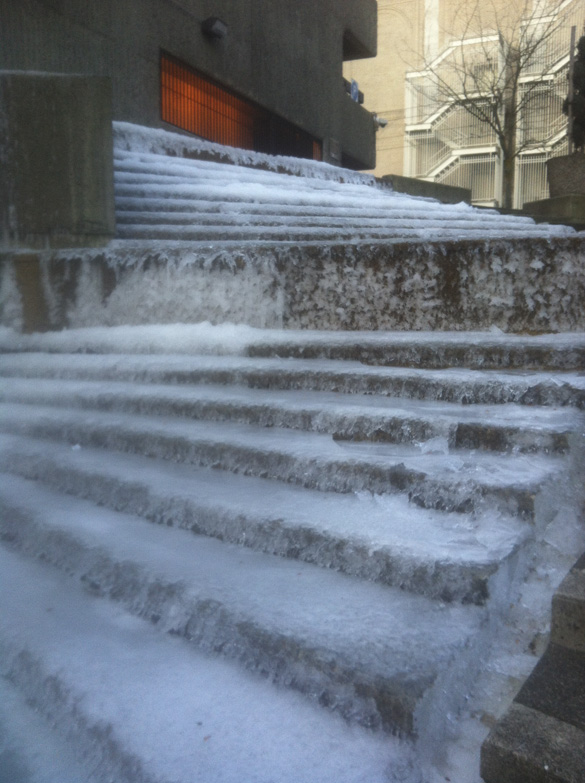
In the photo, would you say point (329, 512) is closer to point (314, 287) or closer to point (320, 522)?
point (320, 522)

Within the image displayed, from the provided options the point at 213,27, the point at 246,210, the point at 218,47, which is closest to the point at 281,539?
the point at 246,210

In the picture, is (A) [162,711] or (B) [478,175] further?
(B) [478,175]

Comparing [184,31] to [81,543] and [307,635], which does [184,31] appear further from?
[307,635]

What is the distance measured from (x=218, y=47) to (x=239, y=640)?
10.7m

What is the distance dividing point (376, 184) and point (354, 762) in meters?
7.76

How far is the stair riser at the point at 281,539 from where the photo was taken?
1.40 meters

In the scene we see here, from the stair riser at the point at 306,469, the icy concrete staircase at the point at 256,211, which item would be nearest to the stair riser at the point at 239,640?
the stair riser at the point at 306,469

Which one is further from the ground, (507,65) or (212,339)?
(507,65)

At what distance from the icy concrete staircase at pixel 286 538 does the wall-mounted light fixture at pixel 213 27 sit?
28.5ft

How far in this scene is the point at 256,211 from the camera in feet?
15.9

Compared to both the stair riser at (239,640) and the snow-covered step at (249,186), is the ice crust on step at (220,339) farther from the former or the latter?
the snow-covered step at (249,186)

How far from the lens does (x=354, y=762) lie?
1127mm

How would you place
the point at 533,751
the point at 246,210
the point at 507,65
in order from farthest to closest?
the point at 507,65
the point at 246,210
the point at 533,751

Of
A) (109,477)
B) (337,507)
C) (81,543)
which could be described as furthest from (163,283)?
(337,507)
